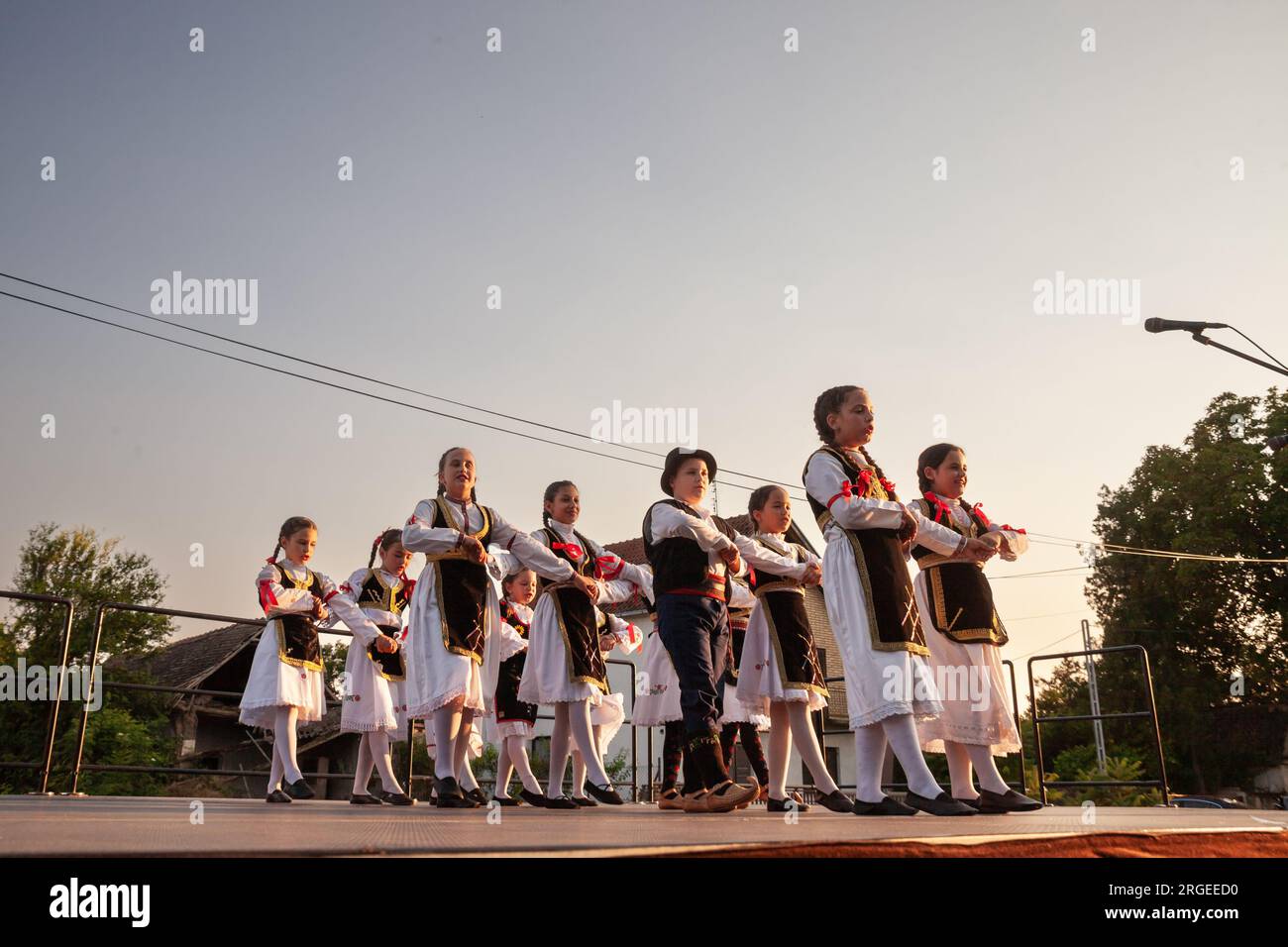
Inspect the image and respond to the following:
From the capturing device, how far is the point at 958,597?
5676mm

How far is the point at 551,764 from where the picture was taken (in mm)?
6992

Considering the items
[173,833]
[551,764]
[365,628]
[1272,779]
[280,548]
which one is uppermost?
[280,548]

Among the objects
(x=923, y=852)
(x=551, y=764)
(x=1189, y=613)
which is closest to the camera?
(x=923, y=852)

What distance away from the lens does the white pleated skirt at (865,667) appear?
483 centimetres

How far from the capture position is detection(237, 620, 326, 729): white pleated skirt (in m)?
7.49

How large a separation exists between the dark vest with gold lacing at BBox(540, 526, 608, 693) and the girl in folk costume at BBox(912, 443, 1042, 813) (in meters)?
2.22

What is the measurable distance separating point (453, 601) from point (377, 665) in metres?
2.62

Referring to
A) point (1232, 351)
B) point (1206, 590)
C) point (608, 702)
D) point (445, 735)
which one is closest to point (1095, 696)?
point (1206, 590)

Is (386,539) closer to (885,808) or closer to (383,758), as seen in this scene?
(383,758)

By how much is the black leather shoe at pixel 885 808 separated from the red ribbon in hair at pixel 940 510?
1.71 meters

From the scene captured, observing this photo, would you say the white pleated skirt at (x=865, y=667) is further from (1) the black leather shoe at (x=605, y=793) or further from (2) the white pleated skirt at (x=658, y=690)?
(1) the black leather shoe at (x=605, y=793)
